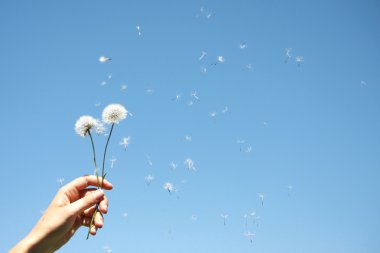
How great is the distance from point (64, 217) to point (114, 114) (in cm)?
151

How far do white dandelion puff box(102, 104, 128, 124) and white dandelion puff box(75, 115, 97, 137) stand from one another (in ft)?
0.73

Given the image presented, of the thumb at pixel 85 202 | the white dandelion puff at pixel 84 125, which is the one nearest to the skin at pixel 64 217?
the thumb at pixel 85 202

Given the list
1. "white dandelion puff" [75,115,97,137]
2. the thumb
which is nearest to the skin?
the thumb

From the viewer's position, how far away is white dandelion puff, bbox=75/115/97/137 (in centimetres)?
480

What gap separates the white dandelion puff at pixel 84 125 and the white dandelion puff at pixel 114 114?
0.73 feet

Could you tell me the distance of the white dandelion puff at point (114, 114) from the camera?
16.4ft

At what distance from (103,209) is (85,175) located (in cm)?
62

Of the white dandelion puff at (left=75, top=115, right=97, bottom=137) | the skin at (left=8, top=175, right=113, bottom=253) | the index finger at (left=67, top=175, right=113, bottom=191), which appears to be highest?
the white dandelion puff at (left=75, top=115, right=97, bottom=137)

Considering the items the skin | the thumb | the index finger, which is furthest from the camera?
the index finger

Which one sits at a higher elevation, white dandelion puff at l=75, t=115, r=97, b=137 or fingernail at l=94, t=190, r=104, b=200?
white dandelion puff at l=75, t=115, r=97, b=137

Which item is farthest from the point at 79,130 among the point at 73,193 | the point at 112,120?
the point at 73,193

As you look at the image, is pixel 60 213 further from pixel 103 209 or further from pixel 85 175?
pixel 85 175

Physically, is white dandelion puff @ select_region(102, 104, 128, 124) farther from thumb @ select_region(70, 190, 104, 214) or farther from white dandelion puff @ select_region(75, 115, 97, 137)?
thumb @ select_region(70, 190, 104, 214)

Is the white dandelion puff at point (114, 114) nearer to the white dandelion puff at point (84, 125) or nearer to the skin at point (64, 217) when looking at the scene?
the white dandelion puff at point (84, 125)
